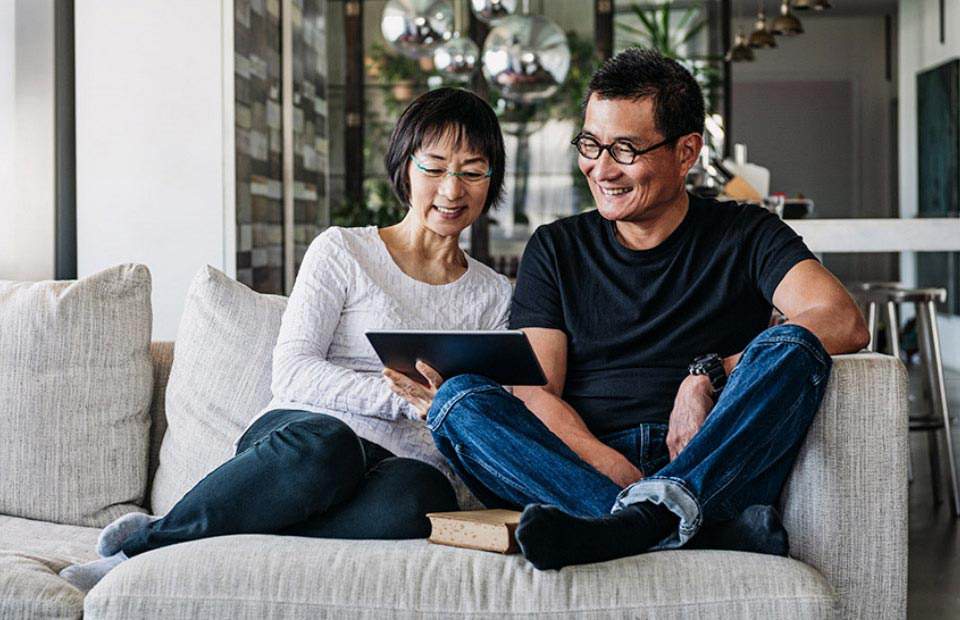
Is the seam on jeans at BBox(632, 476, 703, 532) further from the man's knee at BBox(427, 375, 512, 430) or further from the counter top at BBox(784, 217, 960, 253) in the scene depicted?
the counter top at BBox(784, 217, 960, 253)

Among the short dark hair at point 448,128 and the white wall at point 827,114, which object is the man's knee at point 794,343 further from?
the white wall at point 827,114

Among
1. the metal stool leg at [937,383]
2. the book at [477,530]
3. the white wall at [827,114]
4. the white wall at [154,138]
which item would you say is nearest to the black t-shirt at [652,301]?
the book at [477,530]

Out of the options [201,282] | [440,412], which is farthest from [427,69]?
[440,412]

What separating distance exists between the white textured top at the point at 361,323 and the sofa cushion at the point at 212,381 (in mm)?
156

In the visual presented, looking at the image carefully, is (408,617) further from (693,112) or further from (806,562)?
(693,112)

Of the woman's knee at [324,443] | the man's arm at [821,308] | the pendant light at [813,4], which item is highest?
the pendant light at [813,4]

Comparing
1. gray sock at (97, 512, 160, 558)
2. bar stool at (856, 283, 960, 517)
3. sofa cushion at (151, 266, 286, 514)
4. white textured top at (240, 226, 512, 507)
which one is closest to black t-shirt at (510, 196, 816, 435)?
white textured top at (240, 226, 512, 507)

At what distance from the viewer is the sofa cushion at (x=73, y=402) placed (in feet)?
8.16

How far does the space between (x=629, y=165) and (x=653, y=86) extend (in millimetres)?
157

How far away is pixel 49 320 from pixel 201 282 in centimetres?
31

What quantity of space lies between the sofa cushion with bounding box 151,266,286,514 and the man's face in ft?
2.42

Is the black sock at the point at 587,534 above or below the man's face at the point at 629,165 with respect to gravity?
below

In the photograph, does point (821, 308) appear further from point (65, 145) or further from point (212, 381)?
Answer: point (65, 145)

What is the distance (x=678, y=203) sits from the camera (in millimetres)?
2369
